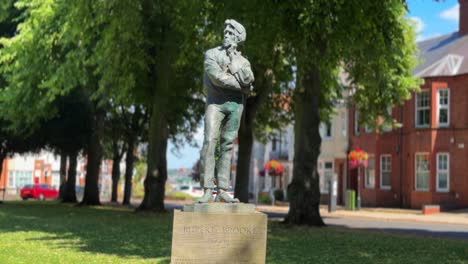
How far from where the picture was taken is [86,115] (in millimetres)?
34844

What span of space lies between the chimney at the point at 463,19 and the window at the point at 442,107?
5679 millimetres

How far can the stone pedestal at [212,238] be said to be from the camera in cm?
927

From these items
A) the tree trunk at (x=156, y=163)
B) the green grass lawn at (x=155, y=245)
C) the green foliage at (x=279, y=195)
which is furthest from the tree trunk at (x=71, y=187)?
the green grass lawn at (x=155, y=245)

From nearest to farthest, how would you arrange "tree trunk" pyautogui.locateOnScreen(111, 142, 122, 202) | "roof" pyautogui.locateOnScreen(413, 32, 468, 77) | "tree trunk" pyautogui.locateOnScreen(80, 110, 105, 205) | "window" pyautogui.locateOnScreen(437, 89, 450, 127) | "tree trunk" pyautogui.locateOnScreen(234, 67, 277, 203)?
"tree trunk" pyautogui.locateOnScreen(234, 67, 277, 203)
"tree trunk" pyautogui.locateOnScreen(80, 110, 105, 205)
"window" pyautogui.locateOnScreen(437, 89, 450, 127)
"roof" pyautogui.locateOnScreen(413, 32, 468, 77)
"tree trunk" pyautogui.locateOnScreen(111, 142, 122, 202)

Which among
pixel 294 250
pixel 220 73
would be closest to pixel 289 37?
pixel 294 250

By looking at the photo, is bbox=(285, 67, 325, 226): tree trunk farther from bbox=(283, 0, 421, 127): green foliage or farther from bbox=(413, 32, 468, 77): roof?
bbox=(413, 32, 468, 77): roof

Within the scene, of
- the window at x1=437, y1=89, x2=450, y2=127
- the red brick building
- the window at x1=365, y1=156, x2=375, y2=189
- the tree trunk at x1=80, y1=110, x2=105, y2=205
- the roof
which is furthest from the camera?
the window at x1=365, y1=156, x2=375, y2=189

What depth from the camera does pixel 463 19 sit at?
4228 centimetres

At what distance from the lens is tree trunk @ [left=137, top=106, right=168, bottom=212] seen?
27.8 metres

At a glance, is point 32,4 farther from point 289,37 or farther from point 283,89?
point 283,89

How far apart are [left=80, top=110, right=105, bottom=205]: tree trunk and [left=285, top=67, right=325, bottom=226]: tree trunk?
52.8ft

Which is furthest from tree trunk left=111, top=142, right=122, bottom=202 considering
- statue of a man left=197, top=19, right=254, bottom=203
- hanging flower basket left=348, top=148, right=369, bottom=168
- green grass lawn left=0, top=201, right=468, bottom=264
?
statue of a man left=197, top=19, right=254, bottom=203

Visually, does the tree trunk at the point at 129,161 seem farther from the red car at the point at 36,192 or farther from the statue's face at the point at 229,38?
the statue's face at the point at 229,38

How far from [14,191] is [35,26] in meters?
60.9
